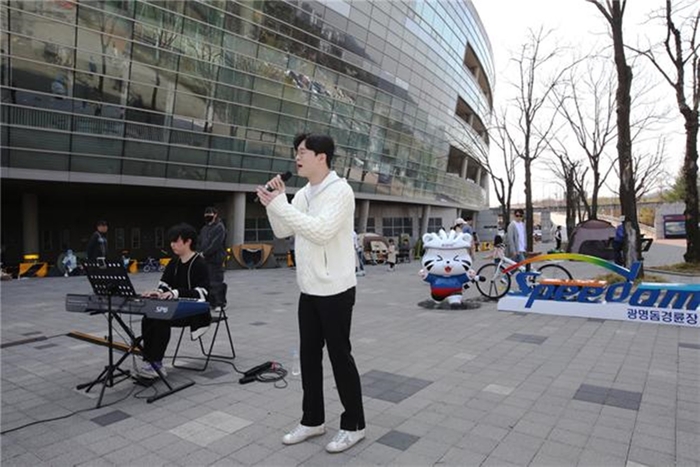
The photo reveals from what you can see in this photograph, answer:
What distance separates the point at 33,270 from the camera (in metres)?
17.1

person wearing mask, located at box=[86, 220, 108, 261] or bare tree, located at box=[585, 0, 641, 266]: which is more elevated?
bare tree, located at box=[585, 0, 641, 266]

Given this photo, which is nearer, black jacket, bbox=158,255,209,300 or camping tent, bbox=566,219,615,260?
black jacket, bbox=158,255,209,300

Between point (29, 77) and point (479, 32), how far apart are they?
4558 centimetres

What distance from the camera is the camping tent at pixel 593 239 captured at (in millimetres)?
19531

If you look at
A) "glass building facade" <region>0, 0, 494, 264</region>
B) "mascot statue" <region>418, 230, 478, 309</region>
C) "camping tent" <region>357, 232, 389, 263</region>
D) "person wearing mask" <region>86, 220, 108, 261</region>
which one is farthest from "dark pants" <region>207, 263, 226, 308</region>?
"camping tent" <region>357, 232, 389, 263</region>

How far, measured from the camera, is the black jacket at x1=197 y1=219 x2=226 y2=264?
7719mm

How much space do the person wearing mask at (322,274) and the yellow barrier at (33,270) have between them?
1753cm

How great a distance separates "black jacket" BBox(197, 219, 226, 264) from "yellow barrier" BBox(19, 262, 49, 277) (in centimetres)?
1287

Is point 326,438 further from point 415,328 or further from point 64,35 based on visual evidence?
point 64,35

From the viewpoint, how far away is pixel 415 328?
24.6 feet

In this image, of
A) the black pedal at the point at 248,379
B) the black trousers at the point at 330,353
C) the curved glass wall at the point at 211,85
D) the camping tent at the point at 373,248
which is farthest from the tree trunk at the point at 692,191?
the curved glass wall at the point at 211,85

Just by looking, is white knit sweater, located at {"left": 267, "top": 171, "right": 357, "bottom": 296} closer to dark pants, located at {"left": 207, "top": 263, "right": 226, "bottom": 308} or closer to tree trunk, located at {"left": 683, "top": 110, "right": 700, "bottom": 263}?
dark pants, located at {"left": 207, "top": 263, "right": 226, "bottom": 308}

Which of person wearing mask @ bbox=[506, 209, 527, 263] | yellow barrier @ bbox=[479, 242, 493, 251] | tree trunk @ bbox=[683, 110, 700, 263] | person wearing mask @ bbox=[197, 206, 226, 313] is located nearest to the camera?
person wearing mask @ bbox=[197, 206, 226, 313]

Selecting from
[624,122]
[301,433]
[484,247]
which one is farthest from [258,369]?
[484,247]
